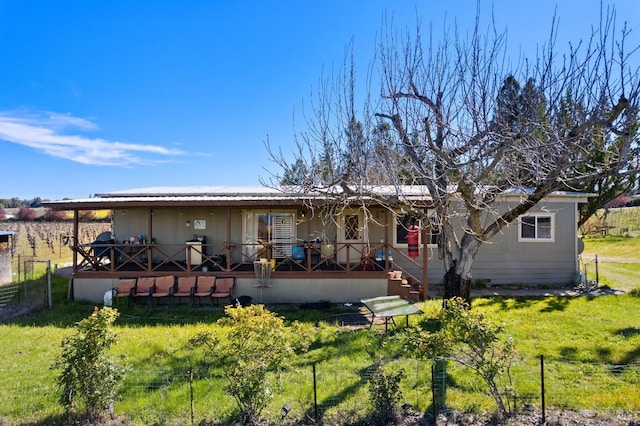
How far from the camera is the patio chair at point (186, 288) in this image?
383 inches

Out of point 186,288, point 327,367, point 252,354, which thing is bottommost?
point 327,367

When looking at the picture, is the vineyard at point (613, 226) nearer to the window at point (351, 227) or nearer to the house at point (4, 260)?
the window at point (351, 227)

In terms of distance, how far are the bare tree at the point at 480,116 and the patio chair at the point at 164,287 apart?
4994mm

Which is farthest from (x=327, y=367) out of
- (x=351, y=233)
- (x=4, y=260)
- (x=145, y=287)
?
(x=4, y=260)

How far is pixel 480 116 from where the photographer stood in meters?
6.44

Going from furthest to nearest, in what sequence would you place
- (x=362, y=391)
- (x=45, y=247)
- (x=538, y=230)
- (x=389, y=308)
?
(x=45, y=247)
(x=538, y=230)
(x=389, y=308)
(x=362, y=391)

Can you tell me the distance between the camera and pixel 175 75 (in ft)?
44.2

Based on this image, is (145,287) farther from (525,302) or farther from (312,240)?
(525,302)

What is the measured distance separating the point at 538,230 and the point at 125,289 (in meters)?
12.9

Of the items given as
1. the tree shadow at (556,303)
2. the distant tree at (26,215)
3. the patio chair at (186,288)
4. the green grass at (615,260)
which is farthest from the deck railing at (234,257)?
the distant tree at (26,215)

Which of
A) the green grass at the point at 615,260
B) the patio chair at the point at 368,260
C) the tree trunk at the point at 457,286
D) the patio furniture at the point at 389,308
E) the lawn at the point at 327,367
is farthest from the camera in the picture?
the green grass at the point at 615,260

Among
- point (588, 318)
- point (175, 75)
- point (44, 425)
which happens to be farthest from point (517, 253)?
point (175, 75)

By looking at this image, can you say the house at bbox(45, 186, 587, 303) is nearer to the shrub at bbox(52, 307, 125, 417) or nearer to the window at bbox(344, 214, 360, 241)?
the window at bbox(344, 214, 360, 241)

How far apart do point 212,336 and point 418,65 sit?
590cm
